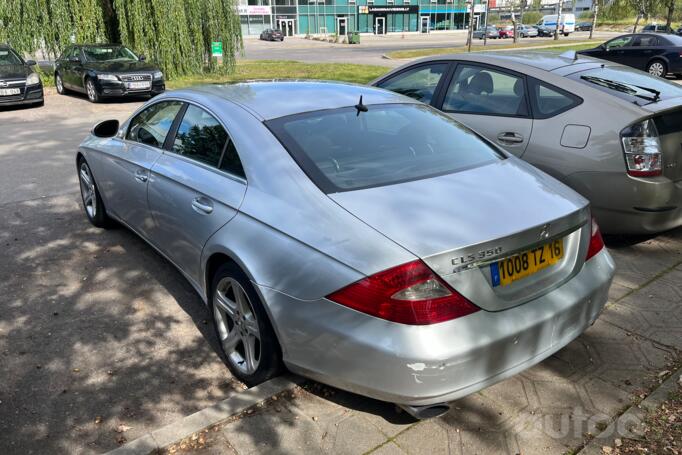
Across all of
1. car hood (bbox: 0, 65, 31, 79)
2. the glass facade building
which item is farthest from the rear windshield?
the glass facade building

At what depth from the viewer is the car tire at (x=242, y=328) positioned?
9.07ft

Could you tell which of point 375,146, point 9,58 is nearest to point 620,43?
point 9,58

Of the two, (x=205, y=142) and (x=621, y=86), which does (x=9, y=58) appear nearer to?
(x=205, y=142)

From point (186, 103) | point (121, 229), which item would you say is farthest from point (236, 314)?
point (121, 229)

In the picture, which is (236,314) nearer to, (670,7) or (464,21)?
(670,7)

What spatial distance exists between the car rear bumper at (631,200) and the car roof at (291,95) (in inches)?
66.4

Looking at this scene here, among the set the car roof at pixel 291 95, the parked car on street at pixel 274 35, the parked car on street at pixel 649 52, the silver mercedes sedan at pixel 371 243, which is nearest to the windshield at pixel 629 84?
the silver mercedes sedan at pixel 371 243

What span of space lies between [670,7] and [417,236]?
125 ft

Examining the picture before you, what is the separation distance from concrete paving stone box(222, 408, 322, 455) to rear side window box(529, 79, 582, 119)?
10.9 feet

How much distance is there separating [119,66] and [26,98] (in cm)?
245

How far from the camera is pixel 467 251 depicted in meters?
2.24

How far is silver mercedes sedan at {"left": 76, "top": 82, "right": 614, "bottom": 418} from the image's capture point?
7.32ft

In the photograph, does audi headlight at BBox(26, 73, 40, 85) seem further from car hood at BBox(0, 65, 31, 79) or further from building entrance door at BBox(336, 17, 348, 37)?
building entrance door at BBox(336, 17, 348, 37)

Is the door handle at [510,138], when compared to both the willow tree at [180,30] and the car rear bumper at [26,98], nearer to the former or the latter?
the car rear bumper at [26,98]
